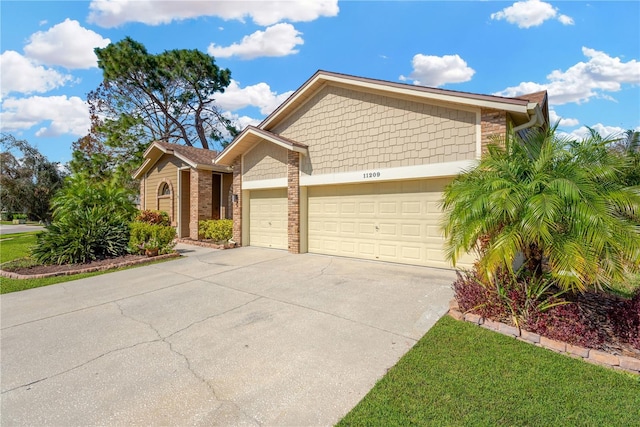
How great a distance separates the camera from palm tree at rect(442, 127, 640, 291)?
370cm

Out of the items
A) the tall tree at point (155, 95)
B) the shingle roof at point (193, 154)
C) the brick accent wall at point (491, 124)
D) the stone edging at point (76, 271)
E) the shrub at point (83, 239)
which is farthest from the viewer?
the tall tree at point (155, 95)

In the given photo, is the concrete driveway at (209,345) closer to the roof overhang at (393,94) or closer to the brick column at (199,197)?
the roof overhang at (393,94)

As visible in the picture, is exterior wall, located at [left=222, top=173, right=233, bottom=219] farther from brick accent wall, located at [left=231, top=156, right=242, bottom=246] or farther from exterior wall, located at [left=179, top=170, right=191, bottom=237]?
brick accent wall, located at [left=231, top=156, right=242, bottom=246]

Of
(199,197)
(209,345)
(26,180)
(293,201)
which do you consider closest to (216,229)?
(199,197)

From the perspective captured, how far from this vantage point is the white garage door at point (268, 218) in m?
11.6

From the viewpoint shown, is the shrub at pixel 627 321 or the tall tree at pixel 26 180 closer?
→ the shrub at pixel 627 321

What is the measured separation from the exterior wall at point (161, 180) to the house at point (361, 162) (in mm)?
5447

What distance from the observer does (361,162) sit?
30.6ft

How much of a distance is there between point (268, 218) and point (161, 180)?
906cm

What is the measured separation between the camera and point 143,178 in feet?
62.2

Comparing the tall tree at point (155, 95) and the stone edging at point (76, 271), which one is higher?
the tall tree at point (155, 95)

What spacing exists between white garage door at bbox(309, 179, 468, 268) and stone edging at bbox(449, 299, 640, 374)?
2927 millimetres

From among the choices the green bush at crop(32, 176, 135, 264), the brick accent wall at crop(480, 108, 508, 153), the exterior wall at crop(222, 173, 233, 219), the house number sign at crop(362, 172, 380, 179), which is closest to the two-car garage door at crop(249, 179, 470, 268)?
the house number sign at crop(362, 172, 380, 179)

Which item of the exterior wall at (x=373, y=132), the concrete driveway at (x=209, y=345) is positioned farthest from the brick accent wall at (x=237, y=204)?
the concrete driveway at (x=209, y=345)
